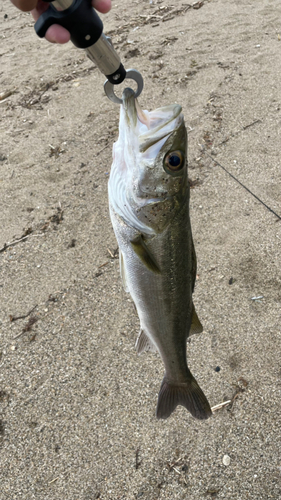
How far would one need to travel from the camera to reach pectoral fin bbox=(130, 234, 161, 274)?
1863mm

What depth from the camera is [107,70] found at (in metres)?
1.57

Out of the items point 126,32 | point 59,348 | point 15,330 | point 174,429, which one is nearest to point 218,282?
point 174,429

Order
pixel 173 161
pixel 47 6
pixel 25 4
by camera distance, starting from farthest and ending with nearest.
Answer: pixel 173 161 < pixel 47 6 < pixel 25 4

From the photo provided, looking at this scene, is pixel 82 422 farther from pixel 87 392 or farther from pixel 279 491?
pixel 279 491

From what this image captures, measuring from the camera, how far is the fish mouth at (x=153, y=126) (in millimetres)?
1716

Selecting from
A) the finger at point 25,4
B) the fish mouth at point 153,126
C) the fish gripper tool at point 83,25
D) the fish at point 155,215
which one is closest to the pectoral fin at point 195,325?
the fish at point 155,215

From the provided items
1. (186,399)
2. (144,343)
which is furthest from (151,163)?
(186,399)

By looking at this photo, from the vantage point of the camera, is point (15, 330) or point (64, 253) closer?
point (15, 330)

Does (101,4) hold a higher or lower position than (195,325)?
higher

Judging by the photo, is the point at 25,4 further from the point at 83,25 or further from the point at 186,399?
the point at 186,399

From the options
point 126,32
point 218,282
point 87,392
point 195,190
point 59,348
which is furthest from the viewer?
point 126,32

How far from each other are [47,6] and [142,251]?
1.15m

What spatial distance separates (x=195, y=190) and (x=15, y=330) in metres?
2.71

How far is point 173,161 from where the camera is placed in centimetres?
176
